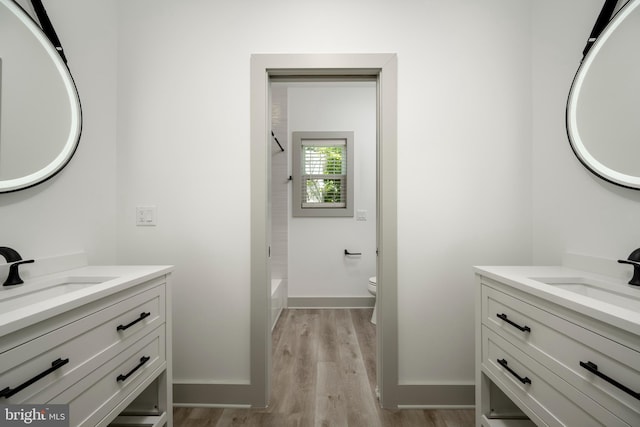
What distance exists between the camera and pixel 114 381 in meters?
1.00

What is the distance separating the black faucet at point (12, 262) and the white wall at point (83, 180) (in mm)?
82

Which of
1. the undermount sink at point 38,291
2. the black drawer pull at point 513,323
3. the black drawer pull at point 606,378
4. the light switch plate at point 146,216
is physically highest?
the light switch plate at point 146,216

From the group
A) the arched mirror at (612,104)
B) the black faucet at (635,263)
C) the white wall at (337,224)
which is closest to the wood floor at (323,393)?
the white wall at (337,224)

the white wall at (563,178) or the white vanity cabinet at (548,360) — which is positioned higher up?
the white wall at (563,178)

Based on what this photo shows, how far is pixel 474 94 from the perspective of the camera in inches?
63.4

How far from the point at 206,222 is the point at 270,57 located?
3.48 ft

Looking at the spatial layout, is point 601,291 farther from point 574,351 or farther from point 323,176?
point 323,176

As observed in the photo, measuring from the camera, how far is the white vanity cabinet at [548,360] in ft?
2.34

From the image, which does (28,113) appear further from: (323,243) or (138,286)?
(323,243)

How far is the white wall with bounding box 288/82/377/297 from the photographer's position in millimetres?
3238

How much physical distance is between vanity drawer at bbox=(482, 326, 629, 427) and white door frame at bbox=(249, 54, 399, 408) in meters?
0.51

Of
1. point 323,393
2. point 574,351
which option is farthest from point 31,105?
point 574,351

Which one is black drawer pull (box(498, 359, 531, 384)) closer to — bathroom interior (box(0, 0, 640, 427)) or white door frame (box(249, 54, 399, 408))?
bathroom interior (box(0, 0, 640, 427))

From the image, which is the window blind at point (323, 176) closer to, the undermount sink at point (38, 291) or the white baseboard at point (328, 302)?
the white baseboard at point (328, 302)
